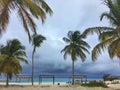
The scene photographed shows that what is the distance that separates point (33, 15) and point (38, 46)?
40.3 m

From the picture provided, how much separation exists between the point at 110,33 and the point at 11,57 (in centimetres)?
2338

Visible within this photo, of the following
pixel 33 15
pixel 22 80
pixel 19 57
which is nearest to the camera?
pixel 33 15

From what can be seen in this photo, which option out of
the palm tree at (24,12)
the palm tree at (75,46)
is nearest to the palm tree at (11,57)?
the palm tree at (75,46)

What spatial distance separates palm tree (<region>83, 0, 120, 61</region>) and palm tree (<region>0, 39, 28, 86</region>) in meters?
21.4

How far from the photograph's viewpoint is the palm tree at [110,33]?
A: 25.9 metres

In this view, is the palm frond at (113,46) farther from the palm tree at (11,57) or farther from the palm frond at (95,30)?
the palm tree at (11,57)

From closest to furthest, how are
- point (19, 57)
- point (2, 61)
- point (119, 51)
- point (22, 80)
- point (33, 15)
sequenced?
point (33, 15)
point (119, 51)
point (2, 61)
point (19, 57)
point (22, 80)

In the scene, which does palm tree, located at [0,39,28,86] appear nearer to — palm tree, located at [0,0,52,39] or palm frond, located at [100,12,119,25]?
palm frond, located at [100,12,119,25]

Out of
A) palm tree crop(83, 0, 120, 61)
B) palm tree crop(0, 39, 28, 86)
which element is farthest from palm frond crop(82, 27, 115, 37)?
palm tree crop(0, 39, 28, 86)

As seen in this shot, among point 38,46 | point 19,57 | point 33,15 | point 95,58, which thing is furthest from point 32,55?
point 33,15

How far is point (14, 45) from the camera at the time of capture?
48.8 m

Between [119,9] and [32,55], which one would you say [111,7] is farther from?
[32,55]

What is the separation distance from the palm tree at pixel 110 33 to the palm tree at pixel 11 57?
2136cm

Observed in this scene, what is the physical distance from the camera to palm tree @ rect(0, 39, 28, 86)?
46.3 m
